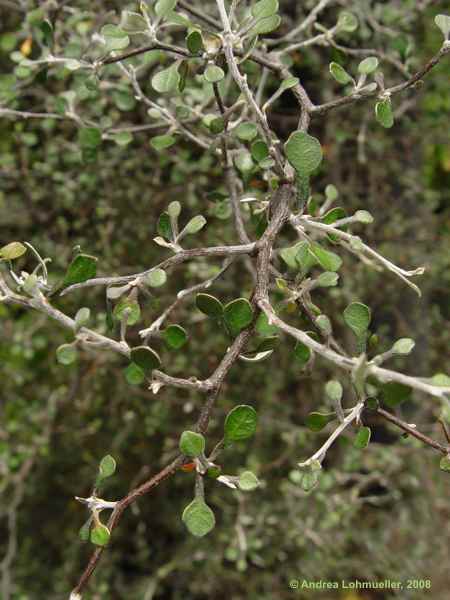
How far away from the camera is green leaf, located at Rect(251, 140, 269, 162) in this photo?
668 mm

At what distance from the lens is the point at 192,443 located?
53 centimetres

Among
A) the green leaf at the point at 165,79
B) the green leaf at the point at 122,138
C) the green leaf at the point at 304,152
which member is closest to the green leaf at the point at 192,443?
the green leaf at the point at 304,152

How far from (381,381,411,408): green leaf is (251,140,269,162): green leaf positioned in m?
0.29

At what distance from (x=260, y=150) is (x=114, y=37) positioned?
0.21 meters

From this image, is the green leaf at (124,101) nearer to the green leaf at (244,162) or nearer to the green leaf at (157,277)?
the green leaf at (244,162)

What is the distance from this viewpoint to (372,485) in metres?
1.70

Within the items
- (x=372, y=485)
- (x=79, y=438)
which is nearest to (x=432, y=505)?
(x=372, y=485)

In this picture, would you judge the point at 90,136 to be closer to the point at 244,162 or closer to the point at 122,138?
the point at 122,138

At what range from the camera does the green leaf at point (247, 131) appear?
0.72 metres

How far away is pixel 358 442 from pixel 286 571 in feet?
3.62

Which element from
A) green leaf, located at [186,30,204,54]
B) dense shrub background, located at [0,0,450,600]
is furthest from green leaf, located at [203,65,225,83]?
dense shrub background, located at [0,0,450,600]

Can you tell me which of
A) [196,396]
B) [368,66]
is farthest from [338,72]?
[196,396]

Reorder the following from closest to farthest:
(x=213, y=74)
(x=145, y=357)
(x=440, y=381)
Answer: (x=440, y=381) < (x=145, y=357) < (x=213, y=74)

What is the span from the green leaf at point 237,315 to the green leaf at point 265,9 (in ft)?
0.92
